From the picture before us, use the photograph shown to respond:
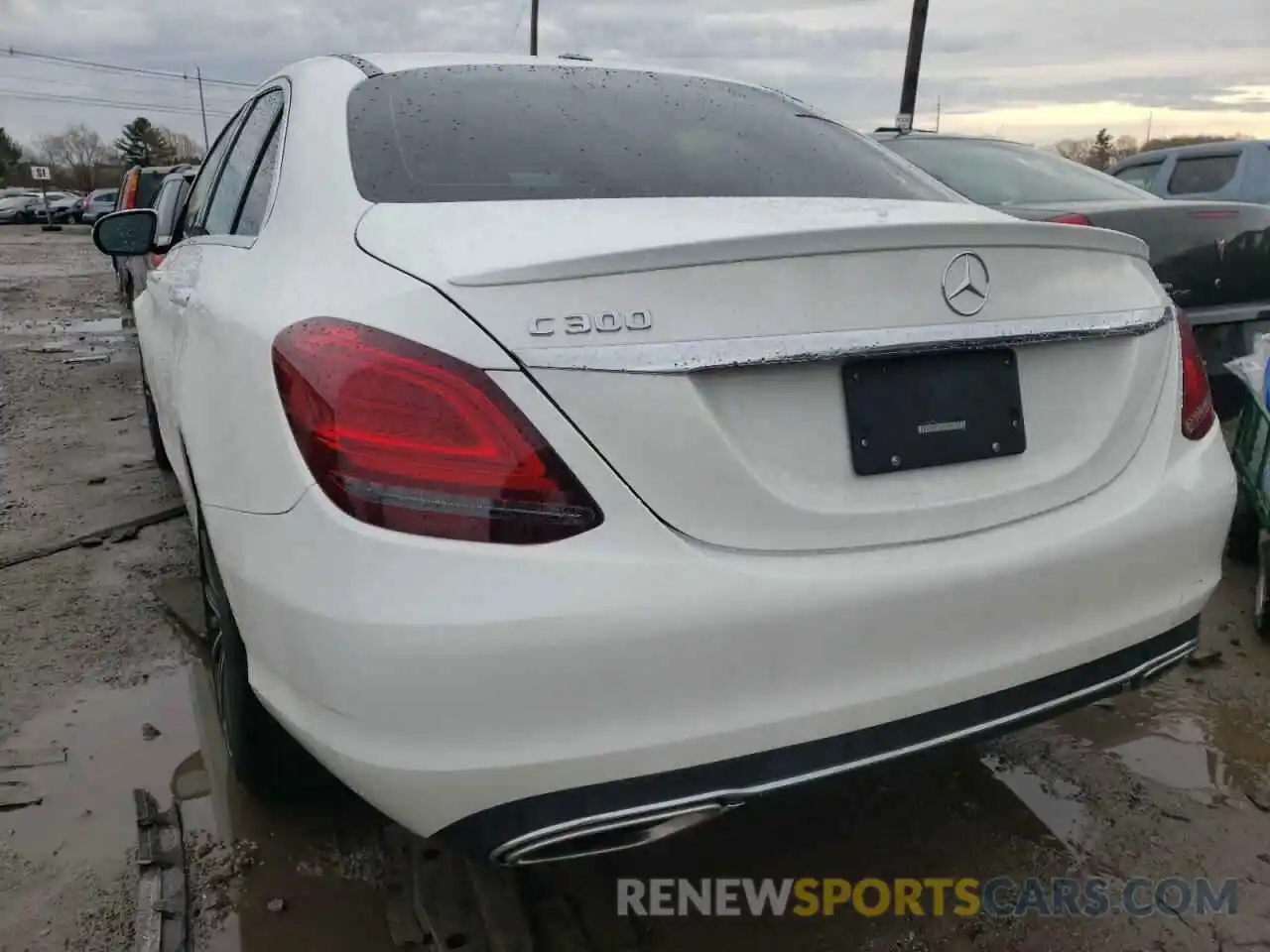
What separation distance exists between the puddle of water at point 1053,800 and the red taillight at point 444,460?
4.86 ft

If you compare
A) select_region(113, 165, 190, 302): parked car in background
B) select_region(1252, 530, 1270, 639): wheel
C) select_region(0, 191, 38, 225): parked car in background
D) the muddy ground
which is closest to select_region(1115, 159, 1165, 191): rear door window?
select_region(1252, 530, 1270, 639): wheel

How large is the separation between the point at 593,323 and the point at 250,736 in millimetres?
1263

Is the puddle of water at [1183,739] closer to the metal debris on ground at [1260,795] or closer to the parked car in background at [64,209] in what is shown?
the metal debris on ground at [1260,795]

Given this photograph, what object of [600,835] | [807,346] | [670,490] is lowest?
[600,835]

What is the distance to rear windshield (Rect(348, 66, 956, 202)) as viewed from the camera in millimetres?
1969

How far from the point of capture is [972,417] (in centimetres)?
168

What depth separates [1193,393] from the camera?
2025 mm

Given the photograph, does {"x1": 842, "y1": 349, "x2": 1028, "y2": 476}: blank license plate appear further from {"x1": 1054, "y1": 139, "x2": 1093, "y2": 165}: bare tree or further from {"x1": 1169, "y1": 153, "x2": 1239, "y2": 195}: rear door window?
{"x1": 1054, "y1": 139, "x2": 1093, "y2": 165}: bare tree

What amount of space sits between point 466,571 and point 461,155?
0.97 meters

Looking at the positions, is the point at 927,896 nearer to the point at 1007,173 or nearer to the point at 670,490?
→ the point at 670,490

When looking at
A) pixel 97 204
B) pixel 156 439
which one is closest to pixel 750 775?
pixel 156 439

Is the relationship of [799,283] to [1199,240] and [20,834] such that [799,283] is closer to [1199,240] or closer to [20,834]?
[20,834]

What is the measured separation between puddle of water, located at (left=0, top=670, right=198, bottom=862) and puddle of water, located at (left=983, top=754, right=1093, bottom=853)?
1.94m

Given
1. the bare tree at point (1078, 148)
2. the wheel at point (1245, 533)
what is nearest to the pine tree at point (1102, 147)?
the bare tree at point (1078, 148)
